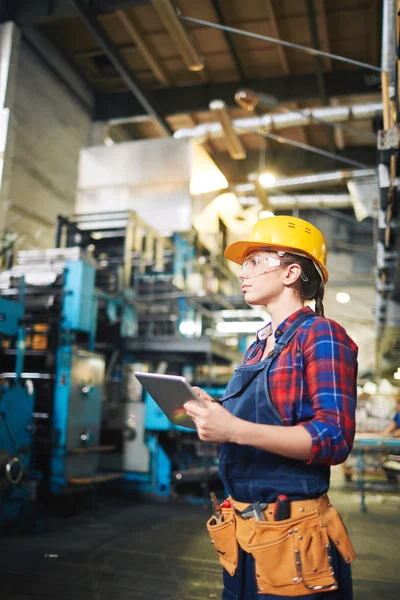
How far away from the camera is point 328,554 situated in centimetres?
139

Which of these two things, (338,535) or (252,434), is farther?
(338,535)

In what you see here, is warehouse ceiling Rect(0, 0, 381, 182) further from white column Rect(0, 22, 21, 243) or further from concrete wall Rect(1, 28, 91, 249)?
concrete wall Rect(1, 28, 91, 249)

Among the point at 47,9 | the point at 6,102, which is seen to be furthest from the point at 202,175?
the point at 47,9

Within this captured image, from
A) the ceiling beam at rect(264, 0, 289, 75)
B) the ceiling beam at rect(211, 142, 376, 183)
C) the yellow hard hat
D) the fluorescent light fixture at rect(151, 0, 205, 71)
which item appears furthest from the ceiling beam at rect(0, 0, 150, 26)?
the yellow hard hat

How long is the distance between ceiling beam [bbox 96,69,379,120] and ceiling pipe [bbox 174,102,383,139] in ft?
2.21

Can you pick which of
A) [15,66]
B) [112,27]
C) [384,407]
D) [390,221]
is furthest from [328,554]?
[112,27]

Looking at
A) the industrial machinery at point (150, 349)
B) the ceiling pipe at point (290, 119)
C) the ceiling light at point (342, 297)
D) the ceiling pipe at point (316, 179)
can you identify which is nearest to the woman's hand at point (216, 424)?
the industrial machinery at point (150, 349)

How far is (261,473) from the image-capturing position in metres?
1.47

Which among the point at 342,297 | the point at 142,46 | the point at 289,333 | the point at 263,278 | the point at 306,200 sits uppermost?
the point at 142,46

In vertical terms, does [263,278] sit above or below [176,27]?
below

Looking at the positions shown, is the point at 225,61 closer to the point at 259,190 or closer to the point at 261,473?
the point at 259,190

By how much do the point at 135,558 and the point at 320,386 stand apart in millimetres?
3663

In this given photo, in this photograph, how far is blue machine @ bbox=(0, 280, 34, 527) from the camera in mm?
5199

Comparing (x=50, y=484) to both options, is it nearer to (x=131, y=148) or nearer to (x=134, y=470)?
(x=134, y=470)
